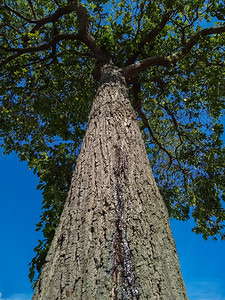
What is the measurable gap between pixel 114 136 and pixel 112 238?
1.40 m

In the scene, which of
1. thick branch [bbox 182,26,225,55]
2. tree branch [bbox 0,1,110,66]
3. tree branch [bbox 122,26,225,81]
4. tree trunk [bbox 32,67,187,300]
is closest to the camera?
tree trunk [bbox 32,67,187,300]

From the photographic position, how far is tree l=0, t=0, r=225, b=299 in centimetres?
151

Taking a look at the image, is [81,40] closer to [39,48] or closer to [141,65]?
[39,48]

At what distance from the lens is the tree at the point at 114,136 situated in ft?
4.96

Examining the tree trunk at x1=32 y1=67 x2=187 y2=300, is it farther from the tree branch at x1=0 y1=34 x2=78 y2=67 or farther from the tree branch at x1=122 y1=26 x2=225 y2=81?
the tree branch at x1=0 y1=34 x2=78 y2=67

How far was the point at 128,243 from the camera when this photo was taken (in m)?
1.56

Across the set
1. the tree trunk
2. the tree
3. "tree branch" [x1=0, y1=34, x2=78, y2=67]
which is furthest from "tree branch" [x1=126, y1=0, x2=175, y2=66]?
the tree trunk

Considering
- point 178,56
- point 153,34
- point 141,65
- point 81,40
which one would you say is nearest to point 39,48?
point 81,40

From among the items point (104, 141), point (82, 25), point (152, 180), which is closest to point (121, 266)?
point (152, 180)

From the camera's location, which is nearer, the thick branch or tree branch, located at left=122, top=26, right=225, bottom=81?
tree branch, located at left=122, top=26, right=225, bottom=81

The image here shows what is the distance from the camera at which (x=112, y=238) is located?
159 cm

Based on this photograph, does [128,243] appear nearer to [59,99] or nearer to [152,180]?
[152,180]

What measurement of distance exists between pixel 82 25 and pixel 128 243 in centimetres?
634

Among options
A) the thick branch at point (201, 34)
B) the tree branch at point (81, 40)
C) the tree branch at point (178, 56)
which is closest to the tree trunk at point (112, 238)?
the tree branch at point (178, 56)
